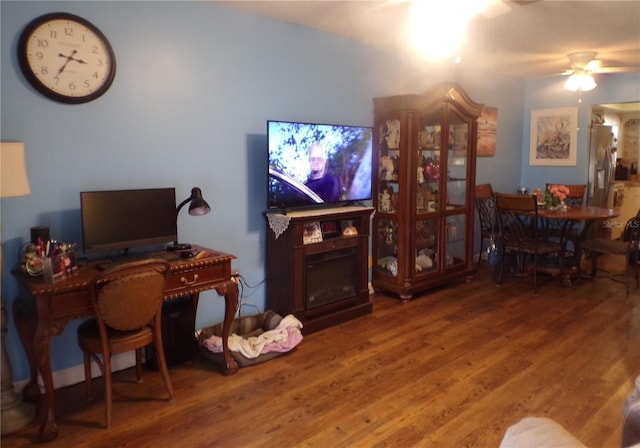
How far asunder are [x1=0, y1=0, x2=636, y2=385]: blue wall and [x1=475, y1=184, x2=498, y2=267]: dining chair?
2019 millimetres

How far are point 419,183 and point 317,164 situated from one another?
118 centimetres

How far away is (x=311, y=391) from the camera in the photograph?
9.08 feet

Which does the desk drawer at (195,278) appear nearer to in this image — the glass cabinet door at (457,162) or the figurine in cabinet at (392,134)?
the figurine in cabinet at (392,134)

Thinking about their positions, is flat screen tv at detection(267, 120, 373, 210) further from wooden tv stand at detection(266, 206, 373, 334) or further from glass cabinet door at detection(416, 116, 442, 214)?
glass cabinet door at detection(416, 116, 442, 214)

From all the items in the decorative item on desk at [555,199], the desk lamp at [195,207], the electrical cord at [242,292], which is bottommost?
the electrical cord at [242,292]

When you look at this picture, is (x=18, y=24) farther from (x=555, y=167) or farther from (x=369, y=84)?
(x=555, y=167)

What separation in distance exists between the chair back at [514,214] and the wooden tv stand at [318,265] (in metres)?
1.62

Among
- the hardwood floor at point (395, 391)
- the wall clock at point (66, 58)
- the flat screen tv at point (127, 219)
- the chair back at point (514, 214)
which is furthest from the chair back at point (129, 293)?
the chair back at point (514, 214)

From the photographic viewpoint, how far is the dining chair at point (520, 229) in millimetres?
4660

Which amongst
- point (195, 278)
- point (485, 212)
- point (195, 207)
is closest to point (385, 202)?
point (485, 212)

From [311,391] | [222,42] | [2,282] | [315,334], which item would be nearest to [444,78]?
[222,42]

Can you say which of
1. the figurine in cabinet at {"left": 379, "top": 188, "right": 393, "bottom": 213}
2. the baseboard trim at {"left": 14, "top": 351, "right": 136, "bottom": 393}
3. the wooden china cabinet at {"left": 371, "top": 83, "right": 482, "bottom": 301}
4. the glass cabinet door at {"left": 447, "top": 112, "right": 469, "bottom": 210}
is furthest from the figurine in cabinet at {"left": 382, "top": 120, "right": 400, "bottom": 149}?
the baseboard trim at {"left": 14, "top": 351, "right": 136, "bottom": 393}

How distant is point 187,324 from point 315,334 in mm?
1009

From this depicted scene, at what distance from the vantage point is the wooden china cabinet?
Answer: 4262 millimetres
